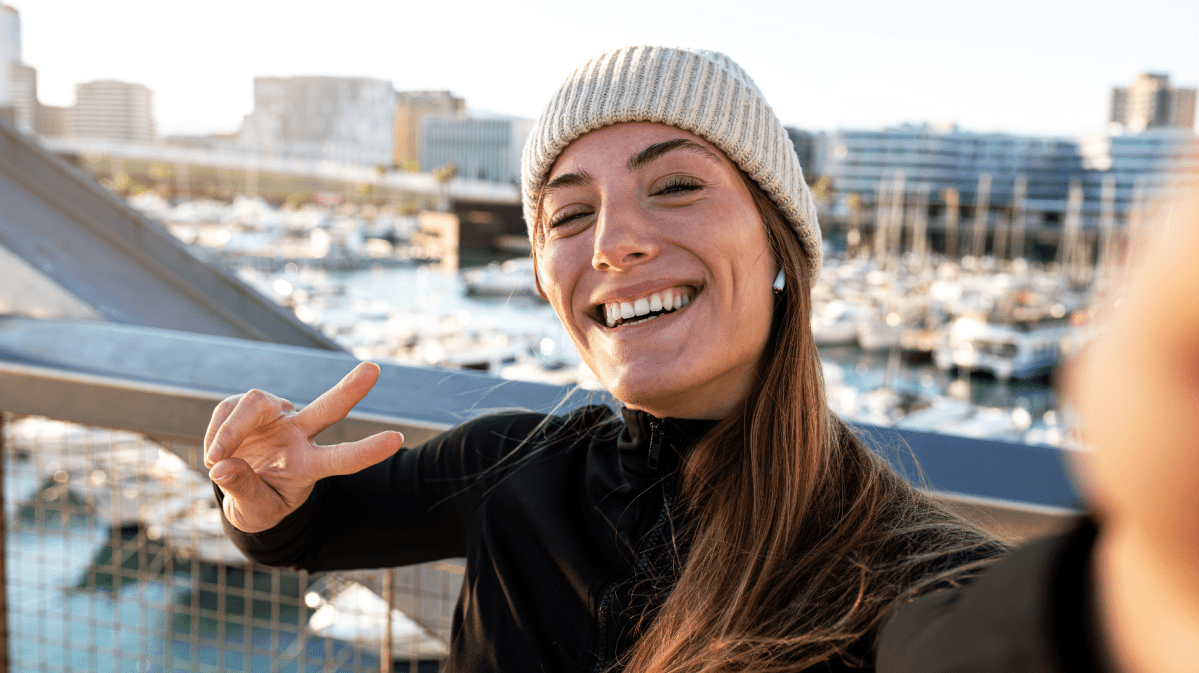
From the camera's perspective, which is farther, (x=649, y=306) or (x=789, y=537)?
(x=649, y=306)

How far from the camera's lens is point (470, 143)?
69250mm

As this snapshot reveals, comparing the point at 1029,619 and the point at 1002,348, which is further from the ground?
the point at 1029,619

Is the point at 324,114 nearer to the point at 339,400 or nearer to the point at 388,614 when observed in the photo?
the point at 388,614

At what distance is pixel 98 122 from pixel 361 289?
1493 centimetres

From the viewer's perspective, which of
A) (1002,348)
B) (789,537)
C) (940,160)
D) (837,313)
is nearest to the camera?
(789,537)

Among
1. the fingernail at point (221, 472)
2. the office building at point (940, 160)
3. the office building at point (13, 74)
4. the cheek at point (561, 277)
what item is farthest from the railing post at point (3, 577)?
the office building at point (940, 160)

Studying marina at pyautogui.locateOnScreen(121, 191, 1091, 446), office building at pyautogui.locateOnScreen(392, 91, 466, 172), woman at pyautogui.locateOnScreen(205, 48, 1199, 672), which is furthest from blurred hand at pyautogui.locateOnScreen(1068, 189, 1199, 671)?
office building at pyautogui.locateOnScreen(392, 91, 466, 172)

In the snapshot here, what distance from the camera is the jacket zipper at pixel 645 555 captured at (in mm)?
1081

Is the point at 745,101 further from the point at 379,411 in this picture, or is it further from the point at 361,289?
the point at 361,289

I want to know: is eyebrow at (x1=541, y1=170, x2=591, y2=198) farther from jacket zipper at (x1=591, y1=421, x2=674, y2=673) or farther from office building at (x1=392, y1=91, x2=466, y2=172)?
office building at (x1=392, y1=91, x2=466, y2=172)

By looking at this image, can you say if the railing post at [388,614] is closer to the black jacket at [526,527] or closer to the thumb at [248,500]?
the black jacket at [526,527]

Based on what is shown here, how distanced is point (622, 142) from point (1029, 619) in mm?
930

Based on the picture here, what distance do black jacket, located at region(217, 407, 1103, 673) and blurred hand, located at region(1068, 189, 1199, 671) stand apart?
0.80 meters

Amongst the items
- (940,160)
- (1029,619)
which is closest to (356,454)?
(1029,619)
